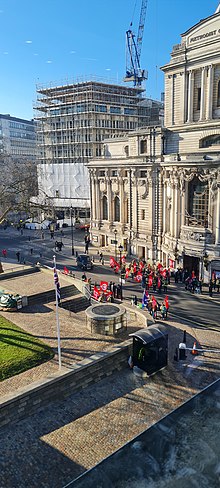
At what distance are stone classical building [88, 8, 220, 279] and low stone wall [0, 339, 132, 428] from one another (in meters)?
17.0

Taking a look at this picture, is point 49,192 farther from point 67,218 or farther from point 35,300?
point 35,300

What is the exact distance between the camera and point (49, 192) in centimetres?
7312

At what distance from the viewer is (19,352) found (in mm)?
19875

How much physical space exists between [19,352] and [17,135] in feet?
494

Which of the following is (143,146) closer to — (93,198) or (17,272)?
(93,198)

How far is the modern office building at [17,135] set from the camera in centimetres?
15000

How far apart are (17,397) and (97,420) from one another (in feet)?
11.6

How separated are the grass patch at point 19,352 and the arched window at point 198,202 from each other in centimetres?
2024

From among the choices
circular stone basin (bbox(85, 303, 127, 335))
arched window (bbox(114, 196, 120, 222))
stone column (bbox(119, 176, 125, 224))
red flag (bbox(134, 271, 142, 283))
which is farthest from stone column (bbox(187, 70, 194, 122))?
circular stone basin (bbox(85, 303, 127, 335))

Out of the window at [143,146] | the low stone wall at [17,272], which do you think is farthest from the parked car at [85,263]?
the window at [143,146]

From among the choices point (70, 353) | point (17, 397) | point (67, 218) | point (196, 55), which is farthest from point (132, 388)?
point (67, 218)

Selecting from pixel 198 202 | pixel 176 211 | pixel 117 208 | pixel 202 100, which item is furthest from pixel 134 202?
pixel 202 100

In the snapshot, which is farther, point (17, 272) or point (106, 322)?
point (17, 272)

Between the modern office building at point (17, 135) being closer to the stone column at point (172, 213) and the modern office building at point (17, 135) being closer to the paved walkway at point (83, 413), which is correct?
the stone column at point (172, 213)
